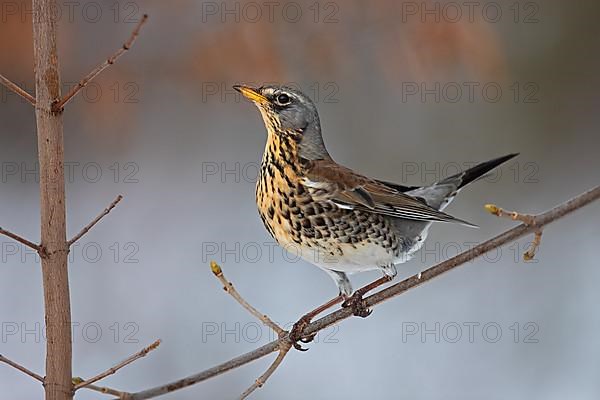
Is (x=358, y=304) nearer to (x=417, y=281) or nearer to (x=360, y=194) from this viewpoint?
(x=417, y=281)

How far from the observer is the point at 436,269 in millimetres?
1455

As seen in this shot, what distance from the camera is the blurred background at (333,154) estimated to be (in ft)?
10.9

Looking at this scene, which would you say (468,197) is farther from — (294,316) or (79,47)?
(79,47)

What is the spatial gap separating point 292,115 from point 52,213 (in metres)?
0.82

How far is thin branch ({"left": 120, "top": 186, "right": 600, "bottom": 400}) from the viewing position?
1.29m

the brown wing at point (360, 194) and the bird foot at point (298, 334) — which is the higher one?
the brown wing at point (360, 194)

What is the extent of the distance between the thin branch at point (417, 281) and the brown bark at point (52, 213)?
0.13 metres

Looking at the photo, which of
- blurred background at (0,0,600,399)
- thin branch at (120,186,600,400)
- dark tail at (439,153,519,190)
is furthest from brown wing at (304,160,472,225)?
blurred background at (0,0,600,399)

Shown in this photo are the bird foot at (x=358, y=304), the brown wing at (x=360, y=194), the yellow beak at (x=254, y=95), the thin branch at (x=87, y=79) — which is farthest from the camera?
the brown wing at (x=360, y=194)

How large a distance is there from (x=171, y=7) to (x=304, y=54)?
26.8 inches

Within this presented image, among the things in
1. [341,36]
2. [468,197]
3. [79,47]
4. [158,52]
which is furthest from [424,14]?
[79,47]


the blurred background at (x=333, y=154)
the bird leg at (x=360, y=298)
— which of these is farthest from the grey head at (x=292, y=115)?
the blurred background at (x=333, y=154)

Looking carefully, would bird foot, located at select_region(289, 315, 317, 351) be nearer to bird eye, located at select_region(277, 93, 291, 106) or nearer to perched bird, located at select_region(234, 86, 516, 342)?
perched bird, located at select_region(234, 86, 516, 342)

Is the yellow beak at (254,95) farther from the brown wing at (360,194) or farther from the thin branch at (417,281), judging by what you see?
the thin branch at (417,281)
